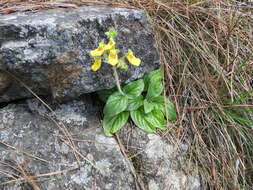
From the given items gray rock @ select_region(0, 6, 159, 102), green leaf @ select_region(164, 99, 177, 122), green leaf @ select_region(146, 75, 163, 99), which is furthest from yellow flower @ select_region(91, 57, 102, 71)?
green leaf @ select_region(164, 99, 177, 122)

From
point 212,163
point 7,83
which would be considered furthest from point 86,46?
point 212,163

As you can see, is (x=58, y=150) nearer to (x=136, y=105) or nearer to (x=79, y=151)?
(x=79, y=151)

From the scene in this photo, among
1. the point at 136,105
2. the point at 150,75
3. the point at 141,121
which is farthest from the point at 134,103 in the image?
the point at 150,75

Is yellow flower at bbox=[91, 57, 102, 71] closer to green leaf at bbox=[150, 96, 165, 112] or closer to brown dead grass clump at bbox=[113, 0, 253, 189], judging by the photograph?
green leaf at bbox=[150, 96, 165, 112]

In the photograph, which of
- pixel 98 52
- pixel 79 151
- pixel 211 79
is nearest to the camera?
pixel 98 52

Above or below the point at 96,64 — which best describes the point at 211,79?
below

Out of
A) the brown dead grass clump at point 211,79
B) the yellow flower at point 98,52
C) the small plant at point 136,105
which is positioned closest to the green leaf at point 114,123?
the small plant at point 136,105

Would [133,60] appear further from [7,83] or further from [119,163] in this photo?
[7,83]
